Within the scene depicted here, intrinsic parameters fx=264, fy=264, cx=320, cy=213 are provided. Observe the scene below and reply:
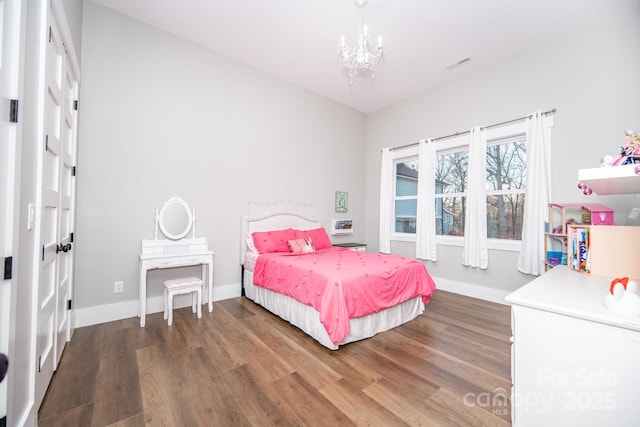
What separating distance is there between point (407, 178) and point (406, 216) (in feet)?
2.21

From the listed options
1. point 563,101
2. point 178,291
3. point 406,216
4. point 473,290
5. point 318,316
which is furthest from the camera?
point 406,216

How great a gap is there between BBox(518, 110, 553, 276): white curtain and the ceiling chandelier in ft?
6.66

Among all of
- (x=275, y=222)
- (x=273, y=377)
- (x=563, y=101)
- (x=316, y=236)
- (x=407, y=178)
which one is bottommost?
(x=273, y=377)

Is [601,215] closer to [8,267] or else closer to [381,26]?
[381,26]

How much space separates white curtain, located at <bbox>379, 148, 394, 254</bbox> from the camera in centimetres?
467

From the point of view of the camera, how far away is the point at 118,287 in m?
2.73

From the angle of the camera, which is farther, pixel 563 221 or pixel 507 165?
pixel 507 165

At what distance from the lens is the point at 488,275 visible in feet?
11.5

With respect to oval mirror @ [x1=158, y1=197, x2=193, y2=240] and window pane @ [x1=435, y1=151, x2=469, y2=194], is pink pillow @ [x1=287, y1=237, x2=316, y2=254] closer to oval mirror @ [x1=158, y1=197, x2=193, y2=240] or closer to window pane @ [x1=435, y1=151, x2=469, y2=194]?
oval mirror @ [x1=158, y1=197, x2=193, y2=240]

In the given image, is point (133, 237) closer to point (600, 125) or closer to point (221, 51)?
point (221, 51)

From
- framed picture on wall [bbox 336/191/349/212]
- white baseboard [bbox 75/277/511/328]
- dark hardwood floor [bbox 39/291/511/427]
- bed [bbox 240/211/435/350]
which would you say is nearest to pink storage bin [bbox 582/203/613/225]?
white baseboard [bbox 75/277/511/328]

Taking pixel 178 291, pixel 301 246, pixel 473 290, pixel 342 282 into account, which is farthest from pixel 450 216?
pixel 178 291

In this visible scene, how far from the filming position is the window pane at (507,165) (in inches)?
134

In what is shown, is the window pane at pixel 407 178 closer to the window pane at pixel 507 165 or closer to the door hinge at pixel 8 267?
the window pane at pixel 507 165
